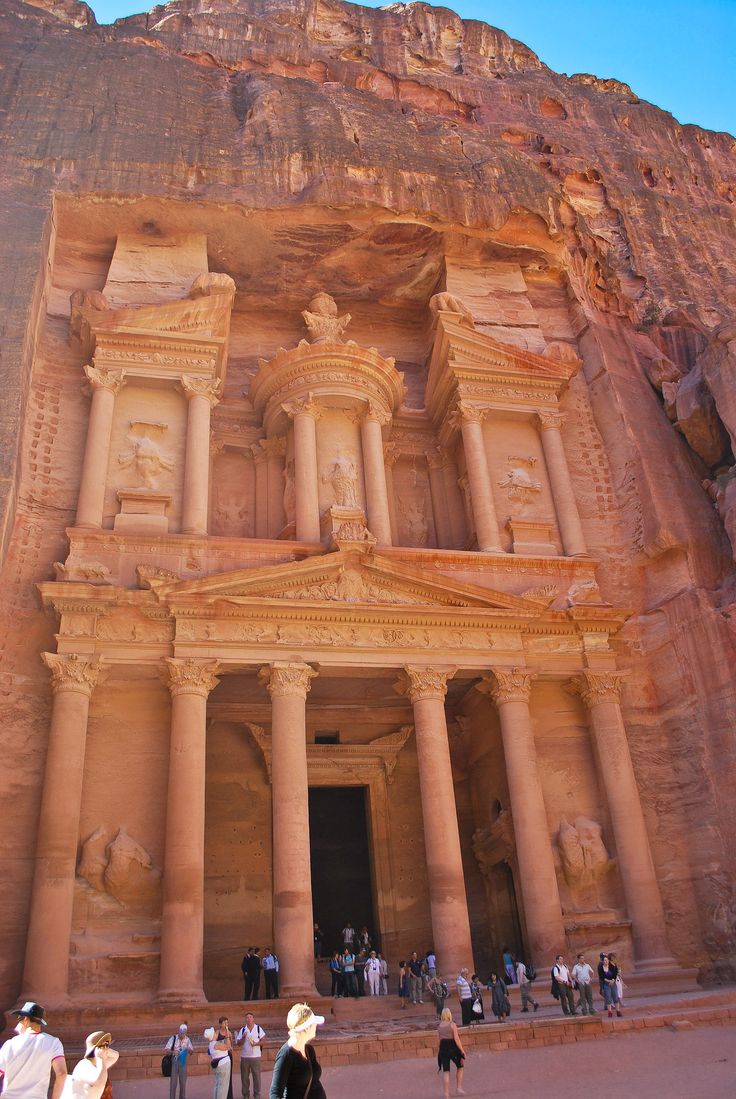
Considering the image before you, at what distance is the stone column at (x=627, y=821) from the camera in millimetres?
16344

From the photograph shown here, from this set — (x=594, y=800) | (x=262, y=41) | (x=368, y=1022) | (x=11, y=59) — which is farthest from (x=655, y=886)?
(x=262, y=41)

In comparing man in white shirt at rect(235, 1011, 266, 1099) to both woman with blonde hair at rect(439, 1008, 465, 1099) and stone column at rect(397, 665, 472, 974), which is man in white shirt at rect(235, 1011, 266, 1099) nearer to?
woman with blonde hair at rect(439, 1008, 465, 1099)

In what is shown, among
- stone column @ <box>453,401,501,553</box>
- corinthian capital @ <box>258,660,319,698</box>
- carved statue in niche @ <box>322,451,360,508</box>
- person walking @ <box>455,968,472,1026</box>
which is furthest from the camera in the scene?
stone column @ <box>453,401,501,553</box>

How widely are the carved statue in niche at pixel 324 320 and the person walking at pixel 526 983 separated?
48.5 feet

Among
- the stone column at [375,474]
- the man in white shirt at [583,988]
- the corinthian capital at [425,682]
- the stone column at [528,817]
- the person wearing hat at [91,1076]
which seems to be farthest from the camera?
the stone column at [375,474]

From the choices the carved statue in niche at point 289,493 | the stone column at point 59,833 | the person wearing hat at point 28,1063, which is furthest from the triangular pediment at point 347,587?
the person wearing hat at point 28,1063

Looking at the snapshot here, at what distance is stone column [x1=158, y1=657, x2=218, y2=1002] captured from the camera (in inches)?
559

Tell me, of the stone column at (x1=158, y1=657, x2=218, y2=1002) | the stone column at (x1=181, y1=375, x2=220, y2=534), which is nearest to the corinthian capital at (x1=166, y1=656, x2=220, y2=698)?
the stone column at (x1=158, y1=657, x2=218, y2=1002)

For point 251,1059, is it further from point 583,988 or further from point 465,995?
point 583,988

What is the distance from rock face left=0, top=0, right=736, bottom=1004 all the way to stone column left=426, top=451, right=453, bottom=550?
0.22m

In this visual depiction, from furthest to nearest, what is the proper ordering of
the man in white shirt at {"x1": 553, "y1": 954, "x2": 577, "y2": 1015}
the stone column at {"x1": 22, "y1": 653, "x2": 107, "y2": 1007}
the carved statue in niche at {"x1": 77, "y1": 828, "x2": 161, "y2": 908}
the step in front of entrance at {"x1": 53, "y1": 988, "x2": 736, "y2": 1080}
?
the carved statue in niche at {"x1": 77, "y1": 828, "x2": 161, "y2": 908}
the stone column at {"x1": 22, "y1": 653, "x2": 107, "y2": 1007}
the man in white shirt at {"x1": 553, "y1": 954, "x2": 577, "y2": 1015}
the step in front of entrance at {"x1": 53, "y1": 988, "x2": 736, "y2": 1080}

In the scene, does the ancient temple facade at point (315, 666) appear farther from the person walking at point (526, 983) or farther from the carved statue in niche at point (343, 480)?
the person walking at point (526, 983)

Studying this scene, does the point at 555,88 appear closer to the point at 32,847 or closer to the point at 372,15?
the point at 372,15

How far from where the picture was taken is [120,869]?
15203 mm
